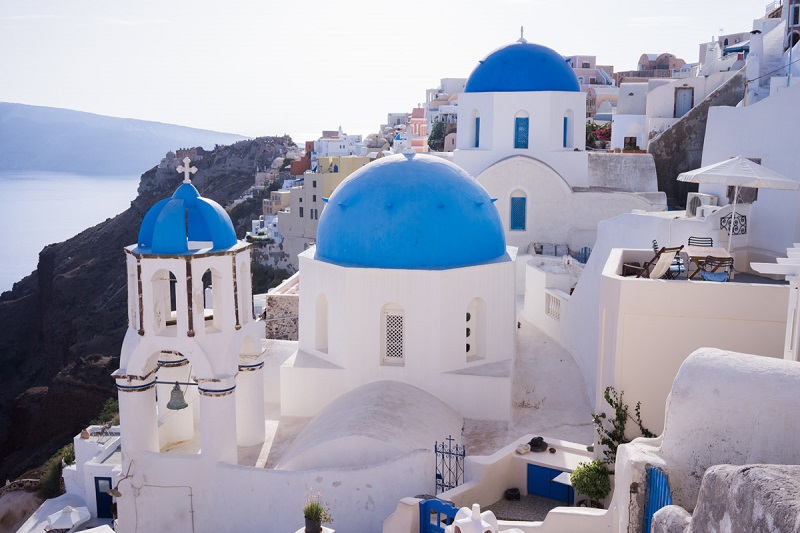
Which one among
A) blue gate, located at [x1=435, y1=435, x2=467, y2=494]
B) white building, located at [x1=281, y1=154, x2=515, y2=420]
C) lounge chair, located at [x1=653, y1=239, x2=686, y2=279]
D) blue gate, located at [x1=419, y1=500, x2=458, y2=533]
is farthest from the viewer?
white building, located at [x1=281, y1=154, x2=515, y2=420]

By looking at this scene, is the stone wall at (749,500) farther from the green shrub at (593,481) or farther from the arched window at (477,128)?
the arched window at (477,128)

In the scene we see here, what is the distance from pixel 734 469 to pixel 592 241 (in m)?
17.5

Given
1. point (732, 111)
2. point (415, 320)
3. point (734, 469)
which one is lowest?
point (415, 320)

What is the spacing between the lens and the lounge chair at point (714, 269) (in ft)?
32.1

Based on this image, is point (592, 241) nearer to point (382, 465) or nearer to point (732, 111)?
point (732, 111)

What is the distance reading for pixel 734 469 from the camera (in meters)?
4.88

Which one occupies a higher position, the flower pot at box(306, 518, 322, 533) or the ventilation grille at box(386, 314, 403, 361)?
the ventilation grille at box(386, 314, 403, 361)

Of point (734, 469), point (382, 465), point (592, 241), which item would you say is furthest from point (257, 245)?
point (734, 469)

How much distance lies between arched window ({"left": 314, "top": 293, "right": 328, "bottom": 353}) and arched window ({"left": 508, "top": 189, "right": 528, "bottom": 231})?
8.80m

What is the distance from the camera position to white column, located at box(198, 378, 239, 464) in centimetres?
1167

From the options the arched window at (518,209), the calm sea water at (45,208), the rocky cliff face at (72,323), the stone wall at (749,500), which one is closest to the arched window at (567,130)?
the arched window at (518,209)

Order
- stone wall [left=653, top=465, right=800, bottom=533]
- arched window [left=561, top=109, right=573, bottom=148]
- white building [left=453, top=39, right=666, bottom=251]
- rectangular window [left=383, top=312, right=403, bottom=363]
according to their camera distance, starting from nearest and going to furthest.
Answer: stone wall [left=653, top=465, right=800, bottom=533], rectangular window [left=383, top=312, right=403, bottom=363], white building [left=453, top=39, right=666, bottom=251], arched window [left=561, top=109, right=573, bottom=148]

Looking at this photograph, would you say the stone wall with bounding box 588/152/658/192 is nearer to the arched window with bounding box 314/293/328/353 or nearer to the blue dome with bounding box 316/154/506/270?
the blue dome with bounding box 316/154/506/270

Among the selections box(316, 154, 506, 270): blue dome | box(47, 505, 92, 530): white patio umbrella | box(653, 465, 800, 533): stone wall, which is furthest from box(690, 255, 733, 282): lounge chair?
box(47, 505, 92, 530): white patio umbrella
